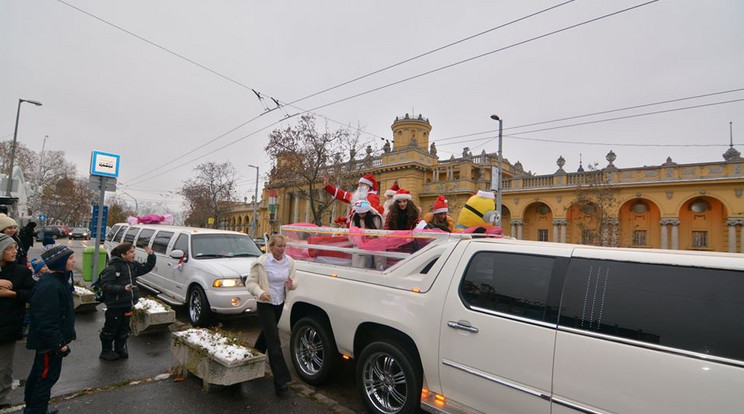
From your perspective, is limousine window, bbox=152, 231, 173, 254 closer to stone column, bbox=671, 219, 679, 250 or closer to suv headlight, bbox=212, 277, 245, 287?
suv headlight, bbox=212, 277, 245, 287

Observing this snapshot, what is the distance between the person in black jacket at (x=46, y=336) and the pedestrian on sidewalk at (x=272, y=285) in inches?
67.5

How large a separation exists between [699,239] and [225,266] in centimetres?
3328

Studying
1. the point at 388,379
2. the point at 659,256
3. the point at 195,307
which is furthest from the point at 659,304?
the point at 195,307

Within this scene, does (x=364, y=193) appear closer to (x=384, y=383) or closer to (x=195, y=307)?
→ (x=384, y=383)

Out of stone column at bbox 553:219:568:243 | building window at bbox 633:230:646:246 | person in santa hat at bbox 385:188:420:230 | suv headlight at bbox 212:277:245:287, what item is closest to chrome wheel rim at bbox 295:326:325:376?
person in santa hat at bbox 385:188:420:230

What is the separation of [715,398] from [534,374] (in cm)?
94

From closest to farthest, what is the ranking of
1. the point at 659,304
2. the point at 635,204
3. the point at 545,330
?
the point at 659,304, the point at 545,330, the point at 635,204

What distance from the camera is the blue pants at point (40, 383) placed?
3.40 meters

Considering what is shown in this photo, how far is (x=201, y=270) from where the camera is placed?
7066mm

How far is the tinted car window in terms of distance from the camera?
25.7 ft

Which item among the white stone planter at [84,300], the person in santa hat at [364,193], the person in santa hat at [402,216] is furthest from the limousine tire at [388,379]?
the white stone planter at [84,300]

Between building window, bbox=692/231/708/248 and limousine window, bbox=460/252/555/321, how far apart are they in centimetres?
3297

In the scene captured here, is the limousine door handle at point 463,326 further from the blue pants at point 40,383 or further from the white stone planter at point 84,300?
the white stone planter at point 84,300

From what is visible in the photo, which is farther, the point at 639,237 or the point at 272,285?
the point at 639,237
